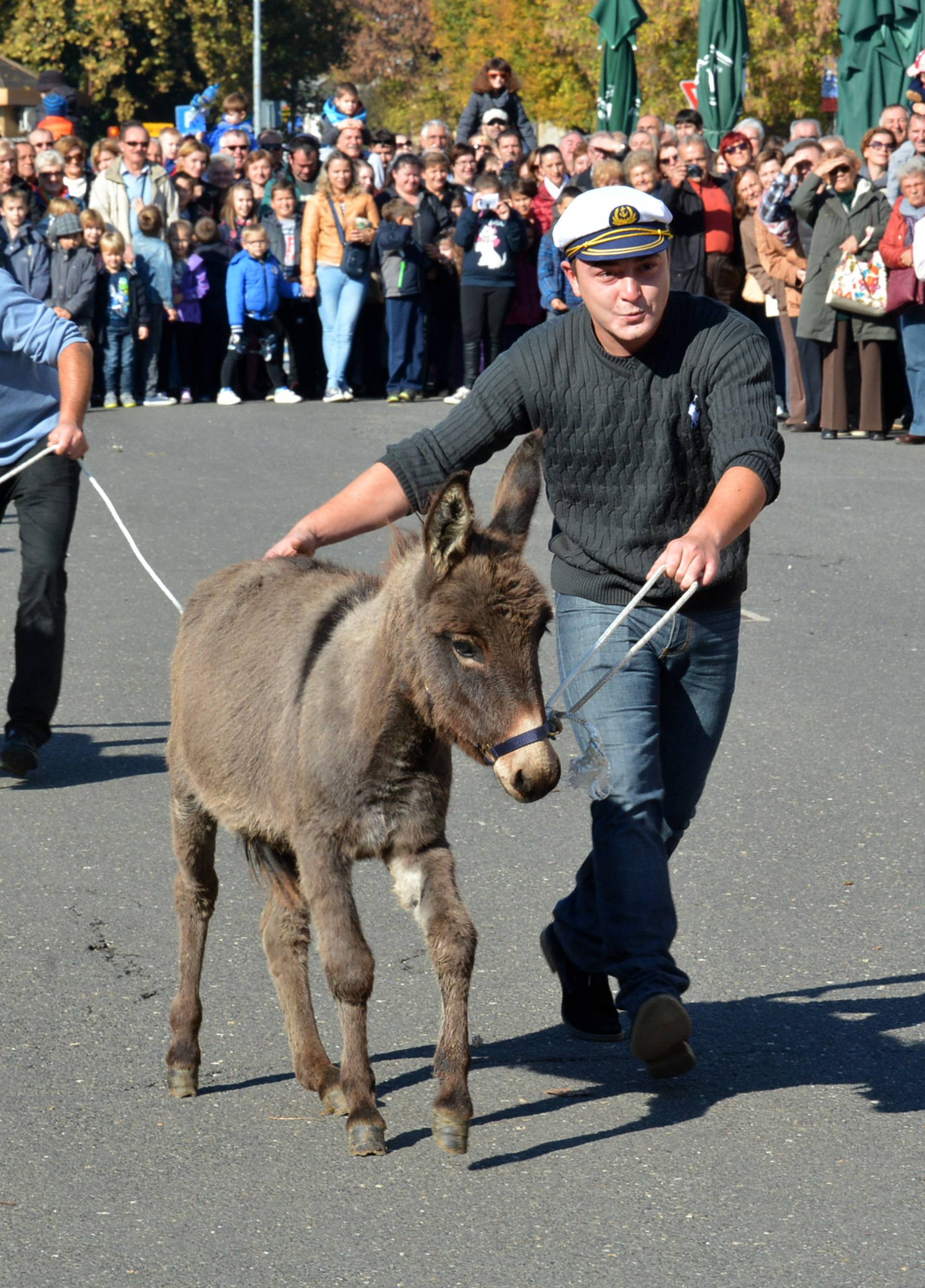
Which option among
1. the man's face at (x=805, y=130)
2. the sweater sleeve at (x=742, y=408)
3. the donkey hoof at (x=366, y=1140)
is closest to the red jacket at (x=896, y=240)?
the man's face at (x=805, y=130)

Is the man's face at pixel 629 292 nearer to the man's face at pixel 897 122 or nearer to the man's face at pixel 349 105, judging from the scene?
the man's face at pixel 897 122

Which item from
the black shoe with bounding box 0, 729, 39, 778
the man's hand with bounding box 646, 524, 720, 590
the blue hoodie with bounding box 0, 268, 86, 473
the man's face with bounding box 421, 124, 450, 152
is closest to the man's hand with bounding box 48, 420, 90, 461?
the blue hoodie with bounding box 0, 268, 86, 473

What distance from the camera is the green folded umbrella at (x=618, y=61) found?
2475 cm

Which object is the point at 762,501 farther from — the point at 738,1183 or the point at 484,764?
the point at 738,1183

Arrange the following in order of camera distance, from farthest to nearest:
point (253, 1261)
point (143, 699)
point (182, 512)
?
point (182, 512) < point (143, 699) < point (253, 1261)

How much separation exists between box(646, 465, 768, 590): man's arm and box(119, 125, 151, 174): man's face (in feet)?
51.5

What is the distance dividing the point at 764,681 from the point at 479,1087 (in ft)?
15.7

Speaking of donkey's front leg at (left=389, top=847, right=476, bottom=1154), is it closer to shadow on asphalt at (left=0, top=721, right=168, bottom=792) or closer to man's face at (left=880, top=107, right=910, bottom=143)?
shadow on asphalt at (left=0, top=721, right=168, bottom=792)

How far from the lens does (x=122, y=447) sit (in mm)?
16641

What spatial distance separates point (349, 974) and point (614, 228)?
200 cm

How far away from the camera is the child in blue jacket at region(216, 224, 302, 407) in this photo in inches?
742

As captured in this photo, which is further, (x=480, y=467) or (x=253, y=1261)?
(x=480, y=467)

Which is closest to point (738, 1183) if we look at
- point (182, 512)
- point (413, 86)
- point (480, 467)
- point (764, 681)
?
point (764, 681)

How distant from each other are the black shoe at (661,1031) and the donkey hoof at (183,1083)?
1183 mm
